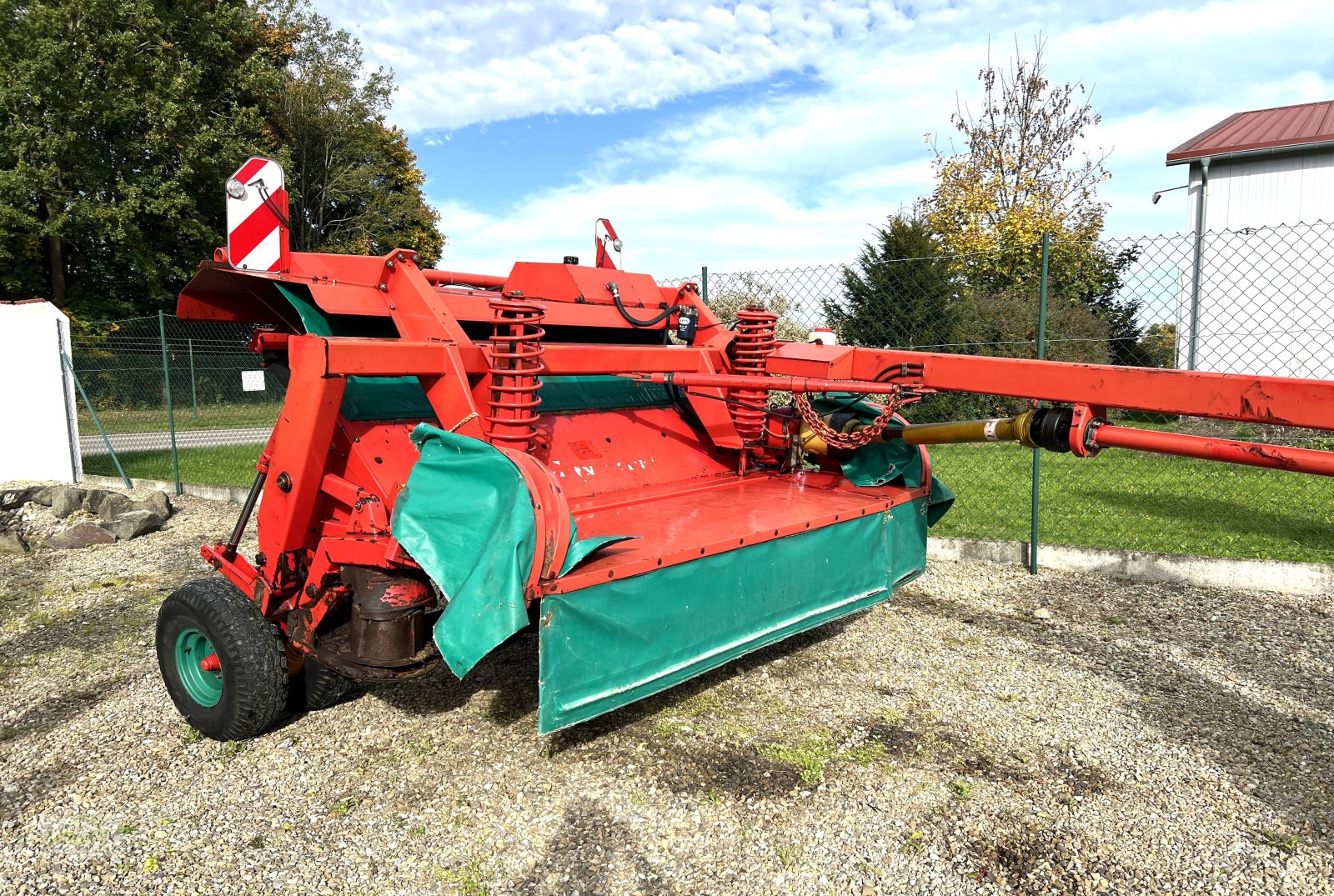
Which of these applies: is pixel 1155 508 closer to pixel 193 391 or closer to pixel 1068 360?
pixel 1068 360

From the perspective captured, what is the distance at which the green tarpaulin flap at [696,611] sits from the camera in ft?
8.40

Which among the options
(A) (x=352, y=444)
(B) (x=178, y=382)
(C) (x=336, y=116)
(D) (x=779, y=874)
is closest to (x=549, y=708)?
(D) (x=779, y=874)

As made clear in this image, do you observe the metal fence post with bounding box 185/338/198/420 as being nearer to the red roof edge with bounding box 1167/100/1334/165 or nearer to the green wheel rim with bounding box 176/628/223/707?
the green wheel rim with bounding box 176/628/223/707

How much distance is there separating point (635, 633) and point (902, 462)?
1816 millimetres

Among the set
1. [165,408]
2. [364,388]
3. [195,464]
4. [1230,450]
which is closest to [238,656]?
[364,388]

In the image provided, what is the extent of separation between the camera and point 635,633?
2.72m

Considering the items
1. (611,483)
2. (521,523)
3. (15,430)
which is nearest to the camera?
(521,523)

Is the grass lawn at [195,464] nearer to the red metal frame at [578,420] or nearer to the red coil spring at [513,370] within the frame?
the red metal frame at [578,420]

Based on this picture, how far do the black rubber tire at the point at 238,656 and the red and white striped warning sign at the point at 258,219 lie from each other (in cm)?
130

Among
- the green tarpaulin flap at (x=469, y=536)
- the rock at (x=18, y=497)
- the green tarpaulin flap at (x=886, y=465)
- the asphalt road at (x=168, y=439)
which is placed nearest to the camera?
the green tarpaulin flap at (x=469, y=536)

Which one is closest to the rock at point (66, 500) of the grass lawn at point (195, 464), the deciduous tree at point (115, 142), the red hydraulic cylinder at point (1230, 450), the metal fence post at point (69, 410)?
the grass lawn at point (195, 464)

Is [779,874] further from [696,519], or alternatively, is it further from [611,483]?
[611,483]

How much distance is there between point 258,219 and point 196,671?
72.5 inches

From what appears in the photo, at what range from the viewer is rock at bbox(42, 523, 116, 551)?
22.6 feet
